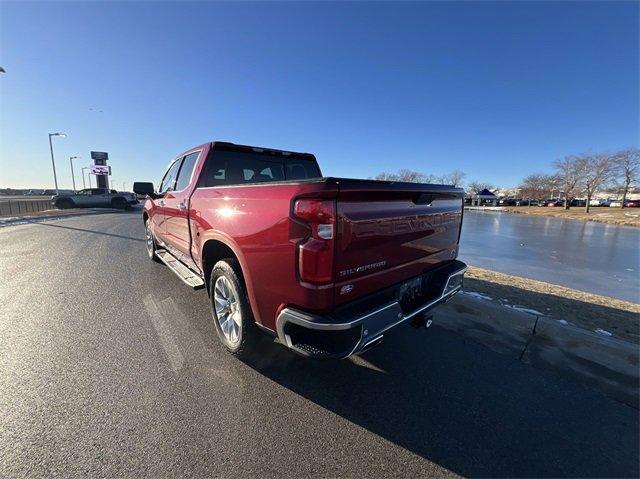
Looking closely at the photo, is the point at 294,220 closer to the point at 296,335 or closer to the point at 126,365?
the point at 296,335

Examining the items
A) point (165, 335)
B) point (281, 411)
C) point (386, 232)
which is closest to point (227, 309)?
point (165, 335)

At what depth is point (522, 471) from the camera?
1881 millimetres

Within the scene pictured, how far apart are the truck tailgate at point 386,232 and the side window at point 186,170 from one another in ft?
9.13

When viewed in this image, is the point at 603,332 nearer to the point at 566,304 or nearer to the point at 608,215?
the point at 566,304

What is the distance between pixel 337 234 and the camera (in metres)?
1.98

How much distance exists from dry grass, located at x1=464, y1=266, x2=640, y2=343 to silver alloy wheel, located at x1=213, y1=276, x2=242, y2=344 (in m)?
3.73

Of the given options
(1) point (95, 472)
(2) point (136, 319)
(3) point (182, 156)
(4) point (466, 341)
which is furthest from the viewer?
(3) point (182, 156)

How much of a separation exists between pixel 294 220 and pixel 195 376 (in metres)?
1.76

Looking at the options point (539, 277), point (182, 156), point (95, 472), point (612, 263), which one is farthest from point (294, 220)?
point (612, 263)

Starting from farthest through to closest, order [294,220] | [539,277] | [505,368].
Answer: [539,277], [505,368], [294,220]

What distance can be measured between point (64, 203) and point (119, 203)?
397cm

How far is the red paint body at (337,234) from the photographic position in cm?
203

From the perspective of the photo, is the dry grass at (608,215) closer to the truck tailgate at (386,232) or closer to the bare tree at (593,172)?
the bare tree at (593,172)

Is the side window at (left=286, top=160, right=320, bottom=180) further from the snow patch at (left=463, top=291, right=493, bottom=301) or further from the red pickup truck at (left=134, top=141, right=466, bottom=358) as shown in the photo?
the snow patch at (left=463, top=291, right=493, bottom=301)
